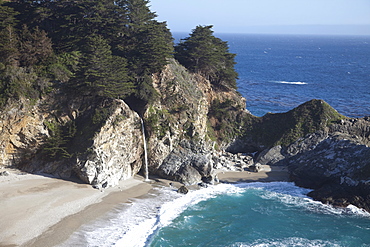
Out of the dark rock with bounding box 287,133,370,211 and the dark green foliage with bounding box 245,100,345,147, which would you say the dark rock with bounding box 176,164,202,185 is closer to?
the dark rock with bounding box 287,133,370,211

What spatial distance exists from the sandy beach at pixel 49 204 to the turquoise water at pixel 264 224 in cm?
633

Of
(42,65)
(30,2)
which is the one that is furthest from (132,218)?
(30,2)

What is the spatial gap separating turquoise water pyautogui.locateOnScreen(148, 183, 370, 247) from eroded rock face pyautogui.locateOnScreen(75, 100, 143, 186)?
354 inches

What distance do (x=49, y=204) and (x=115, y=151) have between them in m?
8.61

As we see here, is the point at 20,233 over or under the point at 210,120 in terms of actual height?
under

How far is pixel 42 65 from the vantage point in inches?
1465

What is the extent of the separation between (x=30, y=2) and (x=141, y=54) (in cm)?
1648

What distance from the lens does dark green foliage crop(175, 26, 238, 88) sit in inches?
1956

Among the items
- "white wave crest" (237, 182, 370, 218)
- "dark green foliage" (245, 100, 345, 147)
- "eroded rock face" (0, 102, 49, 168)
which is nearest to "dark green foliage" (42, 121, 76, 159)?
"eroded rock face" (0, 102, 49, 168)

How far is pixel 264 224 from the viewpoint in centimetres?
3078

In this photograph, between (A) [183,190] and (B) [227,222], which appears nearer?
(B) [227,222]

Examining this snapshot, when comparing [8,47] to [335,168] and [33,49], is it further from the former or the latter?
[335,168]

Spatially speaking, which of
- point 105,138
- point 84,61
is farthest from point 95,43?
point 105,138

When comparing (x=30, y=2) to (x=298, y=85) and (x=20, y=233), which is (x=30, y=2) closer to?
(x=20, y=233)
